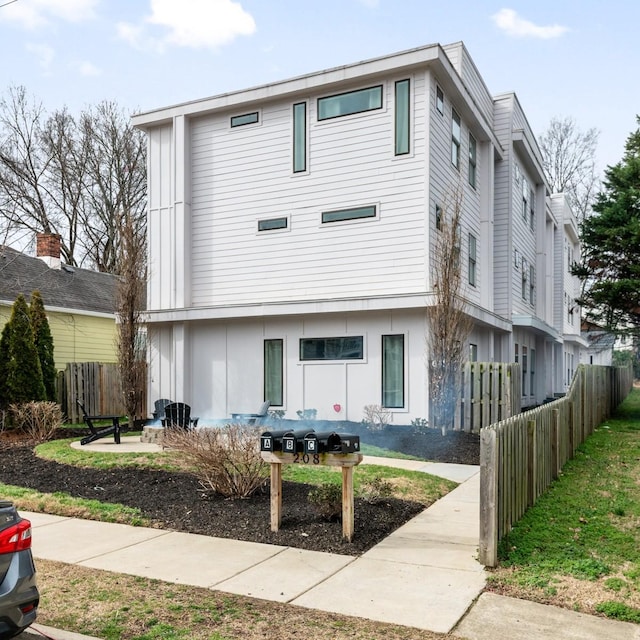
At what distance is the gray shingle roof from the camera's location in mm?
20172

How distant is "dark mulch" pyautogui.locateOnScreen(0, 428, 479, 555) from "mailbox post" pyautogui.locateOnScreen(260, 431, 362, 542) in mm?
255

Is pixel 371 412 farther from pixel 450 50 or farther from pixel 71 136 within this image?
pixel 71 136

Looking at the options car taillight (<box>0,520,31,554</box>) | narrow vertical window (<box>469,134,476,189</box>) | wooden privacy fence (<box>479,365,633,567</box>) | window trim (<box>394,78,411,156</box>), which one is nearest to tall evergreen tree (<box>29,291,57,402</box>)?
window trim (<box>394,78,411,156</box>)

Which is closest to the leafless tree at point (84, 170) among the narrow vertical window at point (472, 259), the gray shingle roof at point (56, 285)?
the gray shingle roof at point (56, 285)

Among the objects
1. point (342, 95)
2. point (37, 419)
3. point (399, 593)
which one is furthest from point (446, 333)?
point (399, 593)

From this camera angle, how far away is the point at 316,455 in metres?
6.62

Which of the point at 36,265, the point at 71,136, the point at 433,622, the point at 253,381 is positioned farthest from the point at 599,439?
the point at 71,136

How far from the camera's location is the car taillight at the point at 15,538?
3651 millimetres

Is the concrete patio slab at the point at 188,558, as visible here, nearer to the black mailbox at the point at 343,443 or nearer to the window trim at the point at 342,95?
the black mailbox at the point at 343,443

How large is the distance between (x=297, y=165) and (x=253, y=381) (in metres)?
5.36

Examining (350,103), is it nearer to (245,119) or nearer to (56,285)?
(245,119)

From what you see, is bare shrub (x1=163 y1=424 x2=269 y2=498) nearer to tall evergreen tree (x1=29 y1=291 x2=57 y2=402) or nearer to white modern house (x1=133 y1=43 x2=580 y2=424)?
white modern house (x1=133 y1=43 x2=580 y2=424)

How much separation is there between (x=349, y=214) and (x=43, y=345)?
8703 millimetres

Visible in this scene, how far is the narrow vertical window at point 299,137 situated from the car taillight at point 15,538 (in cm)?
1325
